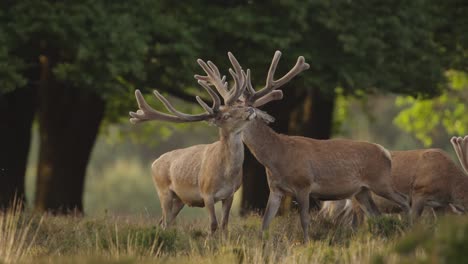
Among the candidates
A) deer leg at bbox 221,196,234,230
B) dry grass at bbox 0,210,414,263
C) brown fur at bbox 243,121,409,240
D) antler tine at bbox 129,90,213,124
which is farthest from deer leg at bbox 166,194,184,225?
antler tine at bbox 129,90,213,124

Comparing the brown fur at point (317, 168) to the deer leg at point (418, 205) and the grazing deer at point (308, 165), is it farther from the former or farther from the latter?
the deer leg at point (418, 205)

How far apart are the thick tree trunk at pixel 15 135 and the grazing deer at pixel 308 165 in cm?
752

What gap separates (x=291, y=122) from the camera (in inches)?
869

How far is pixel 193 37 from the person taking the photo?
17.4 m

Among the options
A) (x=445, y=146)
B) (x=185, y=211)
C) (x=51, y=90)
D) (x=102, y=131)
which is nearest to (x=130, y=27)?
(x=51, y=90)

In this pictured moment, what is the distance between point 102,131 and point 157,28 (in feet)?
28.4

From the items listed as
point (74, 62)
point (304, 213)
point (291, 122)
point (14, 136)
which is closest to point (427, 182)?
point (304, 213)

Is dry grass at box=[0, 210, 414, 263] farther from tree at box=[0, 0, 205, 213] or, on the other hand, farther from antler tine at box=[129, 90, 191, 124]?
tree at box=[0, 0, 205, 213]

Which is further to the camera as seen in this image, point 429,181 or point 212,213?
point 429,181

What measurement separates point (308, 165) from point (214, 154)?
1.00 meters

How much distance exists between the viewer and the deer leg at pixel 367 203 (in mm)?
12461

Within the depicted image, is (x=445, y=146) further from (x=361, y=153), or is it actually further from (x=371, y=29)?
(x=361, y=153)

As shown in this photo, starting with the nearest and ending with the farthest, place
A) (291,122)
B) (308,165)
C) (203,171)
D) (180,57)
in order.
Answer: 1. (308,165)
2. (203,171)
3. (180,57)
4. (291,122)

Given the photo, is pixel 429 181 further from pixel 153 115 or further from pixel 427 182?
pixel 153 115
